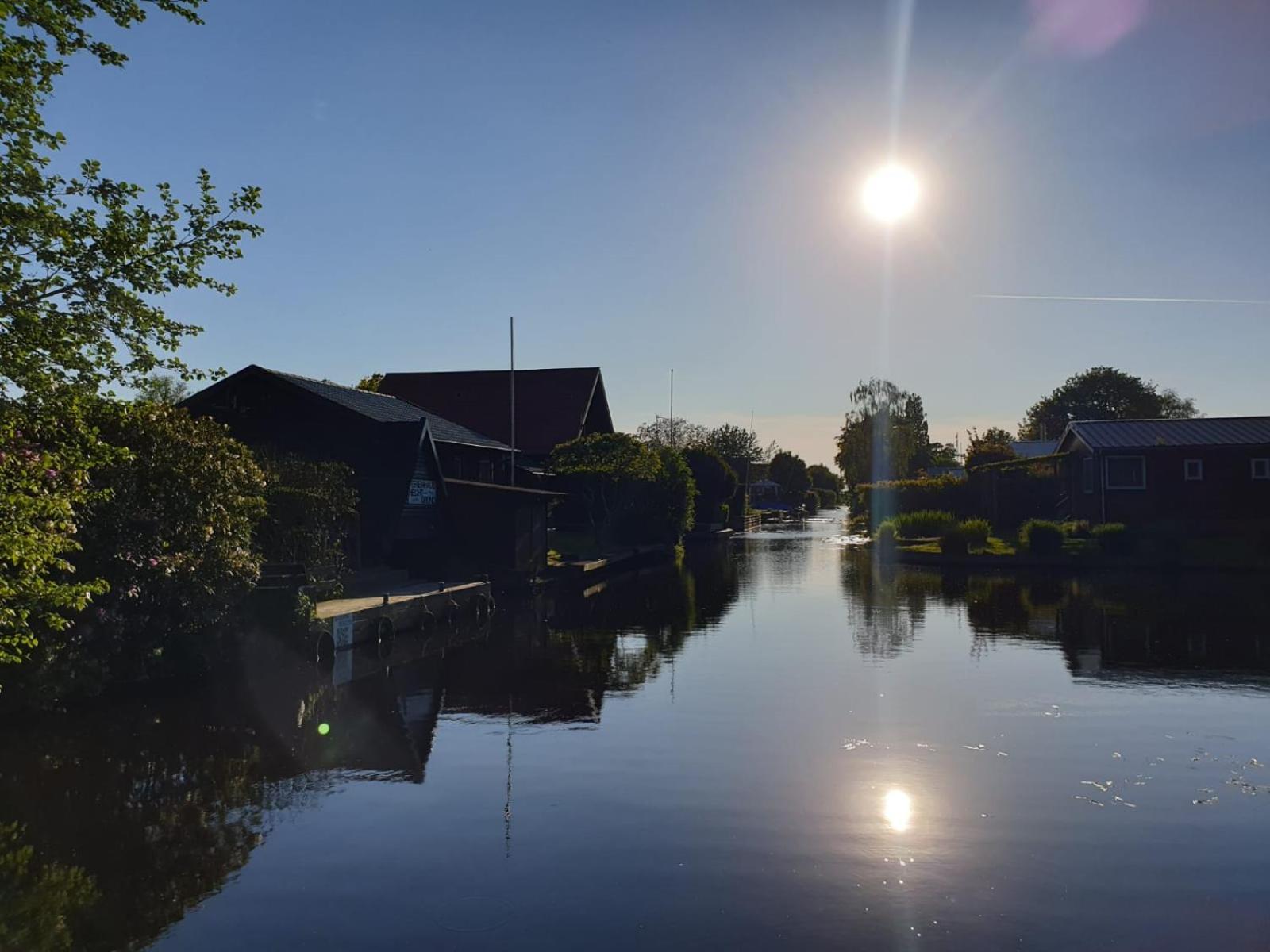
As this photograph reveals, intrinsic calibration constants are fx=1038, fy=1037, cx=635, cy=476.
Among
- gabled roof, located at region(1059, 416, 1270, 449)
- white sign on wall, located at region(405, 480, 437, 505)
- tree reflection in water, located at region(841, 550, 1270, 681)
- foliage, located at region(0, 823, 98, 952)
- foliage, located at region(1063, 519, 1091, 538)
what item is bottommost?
foliage, located at region(0, 823, 98, 952)

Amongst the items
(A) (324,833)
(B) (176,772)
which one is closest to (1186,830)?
(A) (324,833)

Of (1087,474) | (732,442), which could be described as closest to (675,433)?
(732,442)

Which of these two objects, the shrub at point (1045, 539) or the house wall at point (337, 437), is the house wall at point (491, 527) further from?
the shrub at point (1045, 539)

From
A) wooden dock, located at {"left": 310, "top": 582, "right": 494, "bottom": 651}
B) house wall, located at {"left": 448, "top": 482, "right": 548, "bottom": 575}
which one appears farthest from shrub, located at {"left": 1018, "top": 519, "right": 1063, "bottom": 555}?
wooden dock, located at {"left": 310, "top": 582, "right": 494, "bottom": 651}

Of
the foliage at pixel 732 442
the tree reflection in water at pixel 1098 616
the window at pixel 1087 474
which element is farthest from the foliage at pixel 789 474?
the tree reflection in water at pixel 1098 616

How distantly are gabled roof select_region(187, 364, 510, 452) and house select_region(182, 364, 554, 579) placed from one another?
9 centimetres

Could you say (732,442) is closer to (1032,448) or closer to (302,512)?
(1032,448)

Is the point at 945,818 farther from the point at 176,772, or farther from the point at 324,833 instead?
the point at 176,772

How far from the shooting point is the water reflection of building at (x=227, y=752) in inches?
393

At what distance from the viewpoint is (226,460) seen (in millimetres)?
20641

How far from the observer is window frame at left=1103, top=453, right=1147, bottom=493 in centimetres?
4825

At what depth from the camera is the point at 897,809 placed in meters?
12.0

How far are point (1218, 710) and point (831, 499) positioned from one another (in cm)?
16273

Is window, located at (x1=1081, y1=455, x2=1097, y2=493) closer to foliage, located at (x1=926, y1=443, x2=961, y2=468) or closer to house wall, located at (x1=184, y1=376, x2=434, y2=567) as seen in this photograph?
house wall, located at (x1=184, y1=376, x2=434, y2=567)
